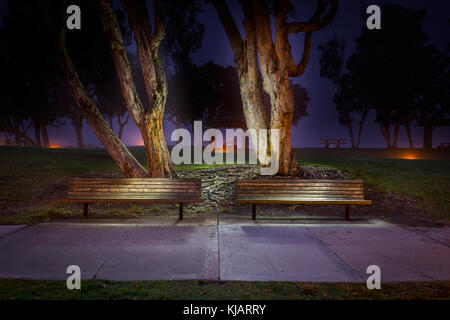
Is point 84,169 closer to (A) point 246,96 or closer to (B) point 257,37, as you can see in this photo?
(A) point 246,96

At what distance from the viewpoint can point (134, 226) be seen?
22.5 feet

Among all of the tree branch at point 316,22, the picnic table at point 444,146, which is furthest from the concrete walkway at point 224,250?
the picnic table at point 444,146

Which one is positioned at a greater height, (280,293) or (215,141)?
(215,141)

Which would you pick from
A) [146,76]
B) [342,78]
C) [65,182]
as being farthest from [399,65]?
[65,182]

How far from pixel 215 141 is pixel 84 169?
2464 centimetres

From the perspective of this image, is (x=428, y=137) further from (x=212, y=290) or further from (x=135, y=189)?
(x=212, y=290)

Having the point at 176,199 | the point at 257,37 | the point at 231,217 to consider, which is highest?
the point at 257,37

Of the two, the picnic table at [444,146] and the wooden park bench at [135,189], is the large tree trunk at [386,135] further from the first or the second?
the wooden park bench at [135,189]

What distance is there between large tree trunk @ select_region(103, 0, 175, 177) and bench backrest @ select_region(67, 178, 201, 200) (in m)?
2.45

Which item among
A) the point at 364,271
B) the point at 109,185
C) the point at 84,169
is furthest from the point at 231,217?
the point at 84,169

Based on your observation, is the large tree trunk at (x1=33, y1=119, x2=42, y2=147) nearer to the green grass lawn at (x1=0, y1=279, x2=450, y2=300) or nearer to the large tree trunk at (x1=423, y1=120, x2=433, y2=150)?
the green grass lawn at (x1=0, y1=279, x2=450, y2=300)

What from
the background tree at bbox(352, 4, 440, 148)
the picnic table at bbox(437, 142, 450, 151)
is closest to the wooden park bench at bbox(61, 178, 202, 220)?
the background tree at bbox(352, 4, 440, 148)

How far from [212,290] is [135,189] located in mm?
4336

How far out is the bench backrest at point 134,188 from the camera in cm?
757
